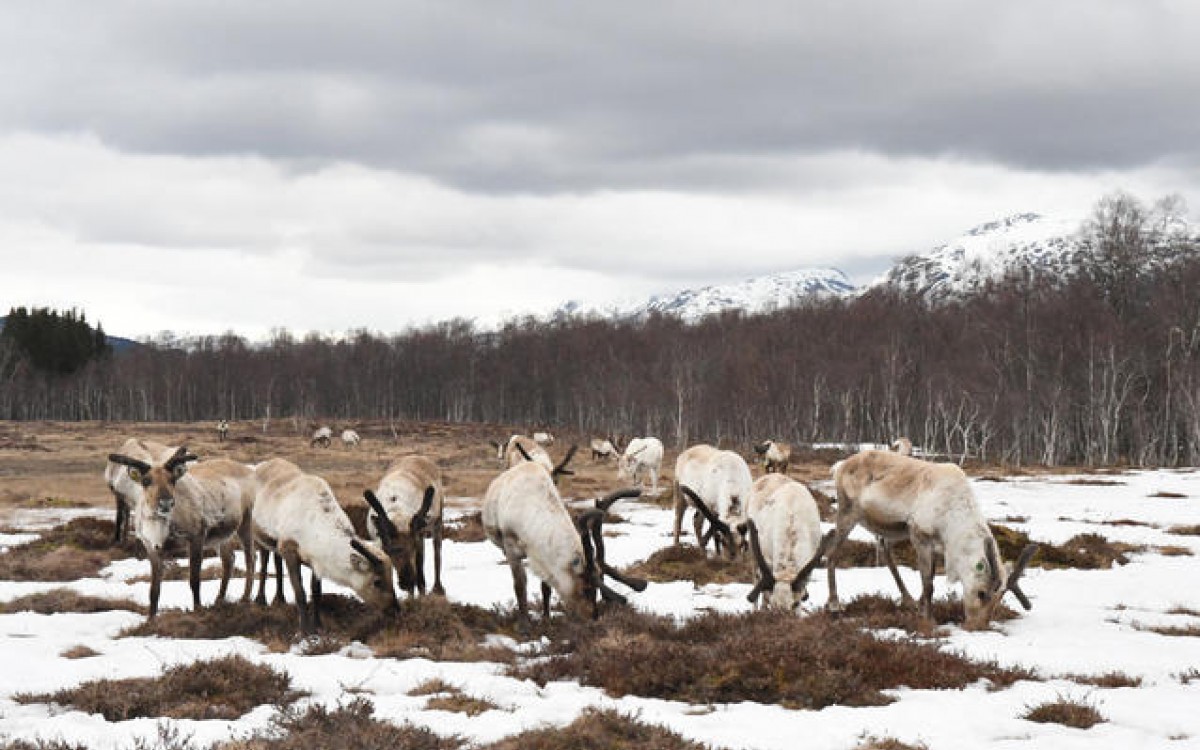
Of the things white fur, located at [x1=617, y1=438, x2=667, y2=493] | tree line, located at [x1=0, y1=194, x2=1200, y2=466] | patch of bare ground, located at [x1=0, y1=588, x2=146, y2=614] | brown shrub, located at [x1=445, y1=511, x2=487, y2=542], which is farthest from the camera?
tree line, located at [x1=0, y1=194, x2=1200, y2=466]

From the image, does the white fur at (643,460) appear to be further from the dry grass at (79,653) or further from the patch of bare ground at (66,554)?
the dry grass at (79,653)

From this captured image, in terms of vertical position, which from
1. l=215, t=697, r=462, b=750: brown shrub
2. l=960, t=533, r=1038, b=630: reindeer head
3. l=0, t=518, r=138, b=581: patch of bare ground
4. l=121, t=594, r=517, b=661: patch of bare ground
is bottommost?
l=0, t=518, r=138, b=581: patch of bare ground

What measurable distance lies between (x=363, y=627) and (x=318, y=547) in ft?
3.80

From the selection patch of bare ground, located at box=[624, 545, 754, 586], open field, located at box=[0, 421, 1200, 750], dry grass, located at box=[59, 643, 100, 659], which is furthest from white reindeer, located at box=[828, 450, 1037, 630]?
dry grass, located at box=[59, 643, 100, 659]

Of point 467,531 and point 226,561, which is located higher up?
point 226,561

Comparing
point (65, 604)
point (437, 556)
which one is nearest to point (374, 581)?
point (437, 556)

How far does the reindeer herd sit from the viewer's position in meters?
11.0

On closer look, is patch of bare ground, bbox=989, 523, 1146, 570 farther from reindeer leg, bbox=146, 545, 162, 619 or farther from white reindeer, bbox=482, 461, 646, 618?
reindeer leg, bbox=146, 545, 162, 619

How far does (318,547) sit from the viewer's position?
10969 millimetres

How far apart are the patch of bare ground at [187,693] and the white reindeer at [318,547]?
7.05 feet

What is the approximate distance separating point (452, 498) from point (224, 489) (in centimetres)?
2101

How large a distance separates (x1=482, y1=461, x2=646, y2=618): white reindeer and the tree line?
55069 millimetres

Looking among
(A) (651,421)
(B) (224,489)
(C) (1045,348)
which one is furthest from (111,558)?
(A) (651,421)

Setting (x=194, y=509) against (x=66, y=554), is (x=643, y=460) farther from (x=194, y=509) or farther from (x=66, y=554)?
(x=194, y=509)
